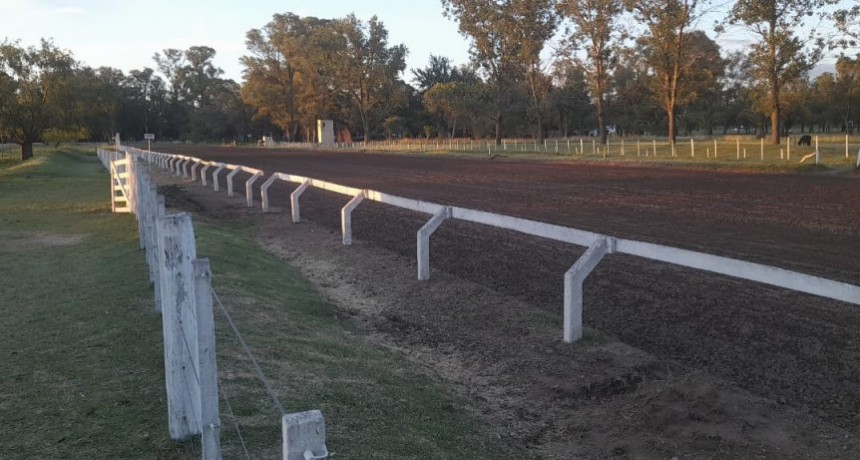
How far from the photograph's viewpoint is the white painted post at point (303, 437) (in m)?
2.12

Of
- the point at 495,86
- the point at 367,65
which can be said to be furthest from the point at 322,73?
the point at 495,86

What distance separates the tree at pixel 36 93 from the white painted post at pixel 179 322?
43024 mm

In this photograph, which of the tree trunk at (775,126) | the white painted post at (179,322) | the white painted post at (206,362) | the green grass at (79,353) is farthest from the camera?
the tree trunk at (775,126)

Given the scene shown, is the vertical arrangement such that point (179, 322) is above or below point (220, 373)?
above

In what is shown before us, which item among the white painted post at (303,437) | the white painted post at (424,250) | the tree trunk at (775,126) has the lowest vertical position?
the white painted post at (424,250)

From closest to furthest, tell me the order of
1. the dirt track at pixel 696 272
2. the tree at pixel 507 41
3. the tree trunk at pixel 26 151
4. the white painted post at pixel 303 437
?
1. the white painted post at pixel 303 437
2. the dirt track at pixel 696 272
3. the tree trunk at pixel 26 151
4. the tree at pixel 507 41

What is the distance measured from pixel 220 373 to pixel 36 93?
47.2 metres

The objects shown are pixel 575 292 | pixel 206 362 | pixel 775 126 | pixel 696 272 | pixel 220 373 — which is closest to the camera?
pixel 206 362

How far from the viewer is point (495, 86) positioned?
217ft

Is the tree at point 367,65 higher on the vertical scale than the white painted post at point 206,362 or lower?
higher

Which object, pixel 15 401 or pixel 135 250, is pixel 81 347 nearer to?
pixel 15 401

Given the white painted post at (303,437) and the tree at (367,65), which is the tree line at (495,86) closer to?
the tree at (367,65)

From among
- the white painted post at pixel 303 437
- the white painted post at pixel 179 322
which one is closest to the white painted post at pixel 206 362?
the white painted post at pixel 179 322

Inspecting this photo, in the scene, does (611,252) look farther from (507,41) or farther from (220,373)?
(507,41)
